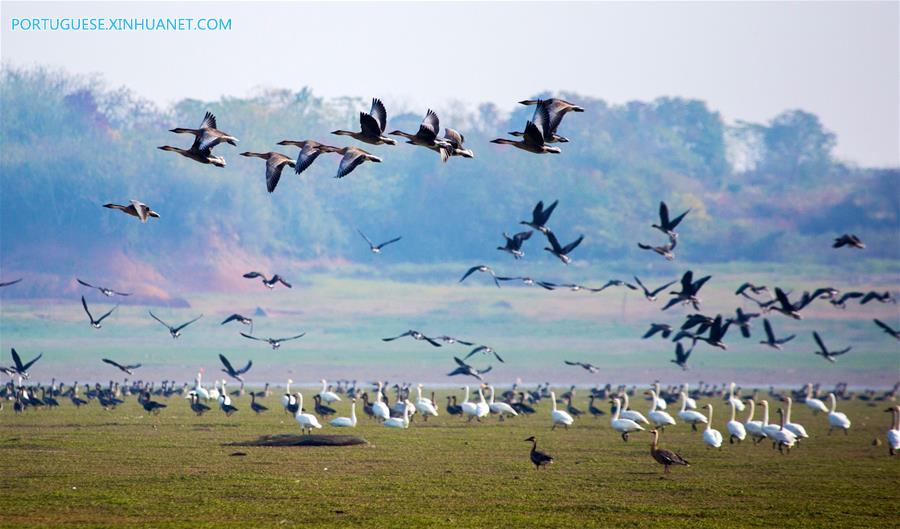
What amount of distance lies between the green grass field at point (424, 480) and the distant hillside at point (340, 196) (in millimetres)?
43526

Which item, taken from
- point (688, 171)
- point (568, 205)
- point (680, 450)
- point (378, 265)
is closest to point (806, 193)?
point (688, 171)

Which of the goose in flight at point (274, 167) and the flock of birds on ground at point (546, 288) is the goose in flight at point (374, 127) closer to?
the flock of birds on ground at point (546, 288)

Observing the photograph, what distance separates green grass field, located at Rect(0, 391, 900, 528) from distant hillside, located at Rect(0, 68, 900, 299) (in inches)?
1714

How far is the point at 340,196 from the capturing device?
83.8 meters

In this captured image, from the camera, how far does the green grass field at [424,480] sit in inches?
703

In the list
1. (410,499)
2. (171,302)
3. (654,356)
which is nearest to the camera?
(410,499)

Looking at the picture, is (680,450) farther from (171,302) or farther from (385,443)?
(171,302)

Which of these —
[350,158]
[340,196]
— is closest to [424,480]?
[350,158]

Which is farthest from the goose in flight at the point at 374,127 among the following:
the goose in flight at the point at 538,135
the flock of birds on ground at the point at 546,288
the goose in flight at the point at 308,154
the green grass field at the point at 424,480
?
the green grass field at the point at 424,480

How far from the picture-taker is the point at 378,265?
2963 inches

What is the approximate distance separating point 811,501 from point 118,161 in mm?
61751

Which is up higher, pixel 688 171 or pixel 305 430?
pixel 688 171

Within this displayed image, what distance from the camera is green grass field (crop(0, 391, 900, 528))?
1784cm

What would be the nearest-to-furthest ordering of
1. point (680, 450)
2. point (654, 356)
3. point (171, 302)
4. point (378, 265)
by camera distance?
point (680, 450) → point (654, 356) → point (171, 302) → point (378, 265)
